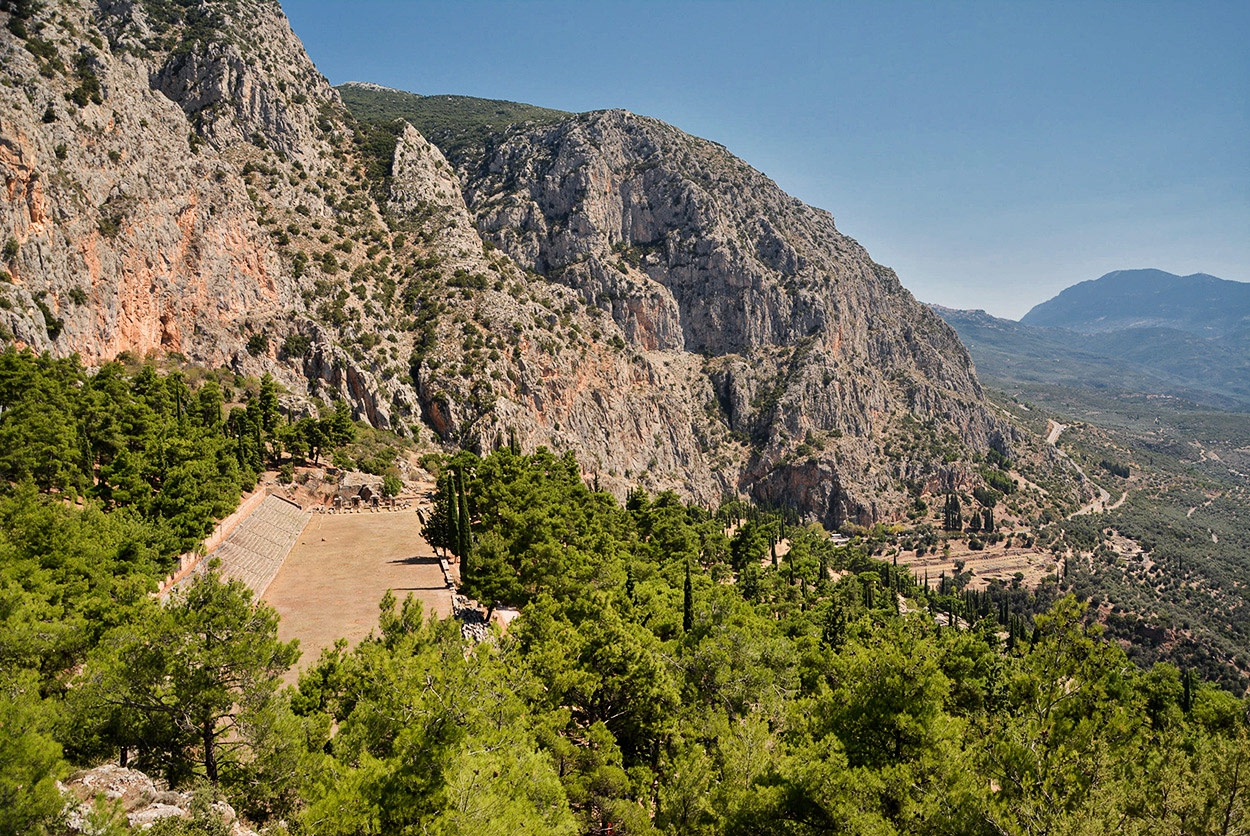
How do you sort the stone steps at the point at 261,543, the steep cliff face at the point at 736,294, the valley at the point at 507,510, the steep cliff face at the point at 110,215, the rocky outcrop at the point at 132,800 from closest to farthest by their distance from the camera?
1. the rocky outcrop at the point at 132,800
2. the valley at the point at 507,510
3. the stone steps at the point at 261,543
4. the steep cliff face at the point at 110,215
5. the steep cliff face at the point at 736,294

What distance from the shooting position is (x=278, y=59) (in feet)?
370

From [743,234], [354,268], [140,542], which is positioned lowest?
[140,542]

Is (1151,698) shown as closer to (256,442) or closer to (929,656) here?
(929,656)

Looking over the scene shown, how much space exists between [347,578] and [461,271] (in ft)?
246

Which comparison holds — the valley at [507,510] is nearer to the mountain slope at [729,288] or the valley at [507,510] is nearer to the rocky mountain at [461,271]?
the rocky mountain at [461,271]

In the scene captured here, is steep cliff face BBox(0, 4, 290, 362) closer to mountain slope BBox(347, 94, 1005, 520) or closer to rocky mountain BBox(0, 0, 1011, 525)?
rocky mountain BBox(0, 0, 1011, 525)

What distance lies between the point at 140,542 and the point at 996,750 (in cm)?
3390

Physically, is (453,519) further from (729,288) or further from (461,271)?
(729,288)

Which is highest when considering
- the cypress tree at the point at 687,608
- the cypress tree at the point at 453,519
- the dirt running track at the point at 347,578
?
the cypress tree at the point at 453,519

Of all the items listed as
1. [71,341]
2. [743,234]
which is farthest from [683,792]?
[743,234]

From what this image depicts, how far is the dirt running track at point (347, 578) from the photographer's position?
31.3m

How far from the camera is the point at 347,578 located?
132 feet

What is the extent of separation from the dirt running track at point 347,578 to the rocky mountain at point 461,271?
30.4m

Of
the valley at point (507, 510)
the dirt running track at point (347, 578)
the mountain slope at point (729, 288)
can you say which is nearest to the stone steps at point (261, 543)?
the valley at point (507, 510)
